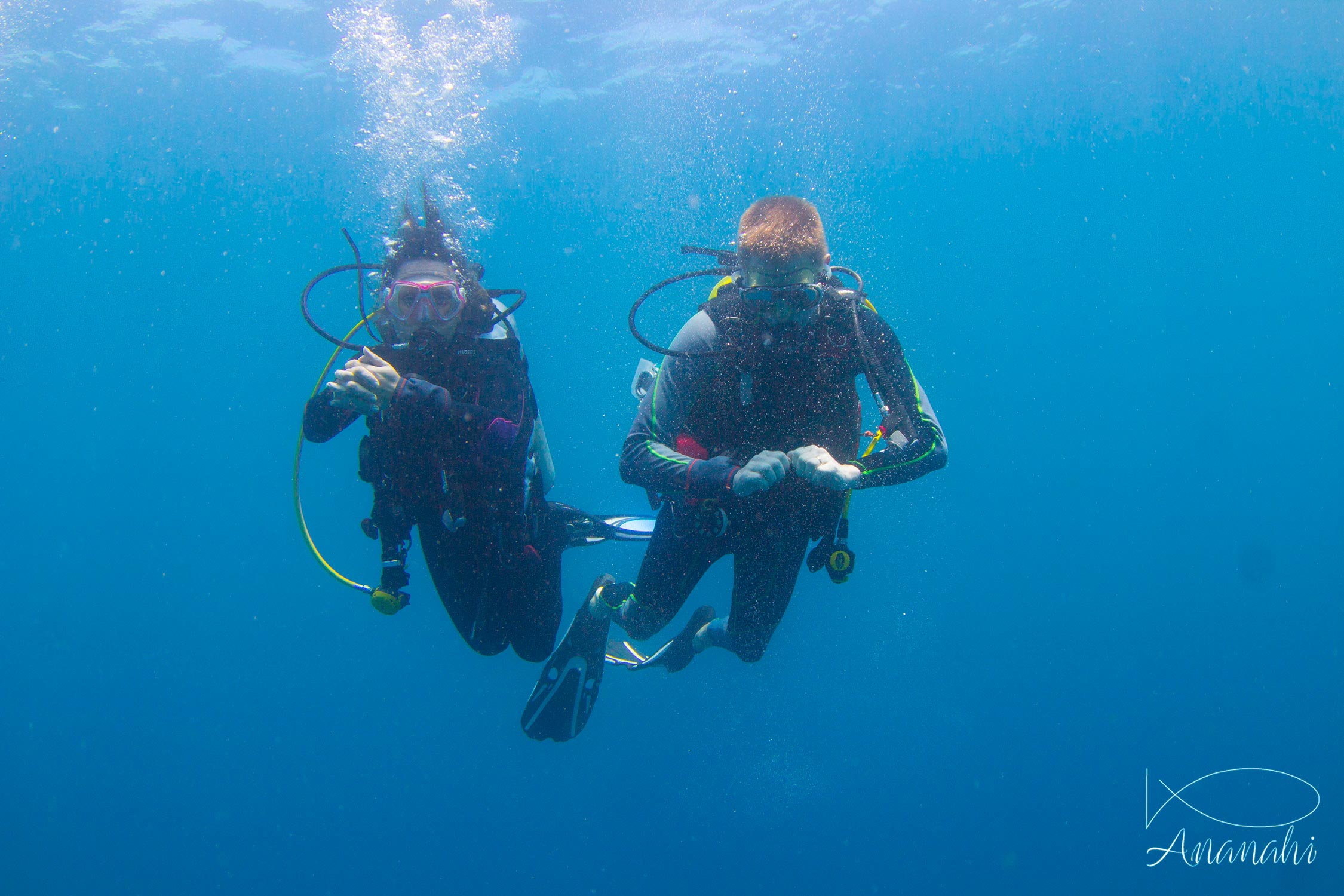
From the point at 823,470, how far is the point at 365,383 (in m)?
2.12

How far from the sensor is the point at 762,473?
94.0 inches

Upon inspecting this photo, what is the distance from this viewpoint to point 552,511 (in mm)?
4395

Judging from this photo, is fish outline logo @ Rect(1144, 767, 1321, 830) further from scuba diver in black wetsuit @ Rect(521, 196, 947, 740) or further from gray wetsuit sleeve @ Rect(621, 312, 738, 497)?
gray wetsuit sleeve @ Rect(621, 312, 738, 497)

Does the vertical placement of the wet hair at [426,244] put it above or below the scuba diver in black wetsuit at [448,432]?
above

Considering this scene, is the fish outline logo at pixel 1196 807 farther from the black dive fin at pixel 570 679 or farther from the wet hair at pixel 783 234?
the wet hair at pixel 783 234

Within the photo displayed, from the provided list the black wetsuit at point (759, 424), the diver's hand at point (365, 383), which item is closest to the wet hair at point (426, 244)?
the diver's hand at point (365, 383)

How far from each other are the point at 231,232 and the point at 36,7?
20288 mm

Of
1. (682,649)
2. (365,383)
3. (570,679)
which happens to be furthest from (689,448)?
(570,679)

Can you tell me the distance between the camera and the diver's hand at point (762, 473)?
2.39 m

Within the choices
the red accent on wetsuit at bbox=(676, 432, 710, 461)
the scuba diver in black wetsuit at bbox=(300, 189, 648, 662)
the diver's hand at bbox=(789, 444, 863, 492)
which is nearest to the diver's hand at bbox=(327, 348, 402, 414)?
the scuba diver in black wetsuit at bbox=(300, 189, 648, 662)

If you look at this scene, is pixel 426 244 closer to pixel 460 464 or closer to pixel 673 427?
pixel 460 464

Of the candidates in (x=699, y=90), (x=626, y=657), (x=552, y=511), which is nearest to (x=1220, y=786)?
(x=626, y=657)

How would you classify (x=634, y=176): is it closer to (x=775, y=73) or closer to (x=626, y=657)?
(x=775, y=73)

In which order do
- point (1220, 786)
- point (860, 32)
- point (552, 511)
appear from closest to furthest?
1. point (552, 511)
2. point (860, 32)
3. point (1220, 786)
